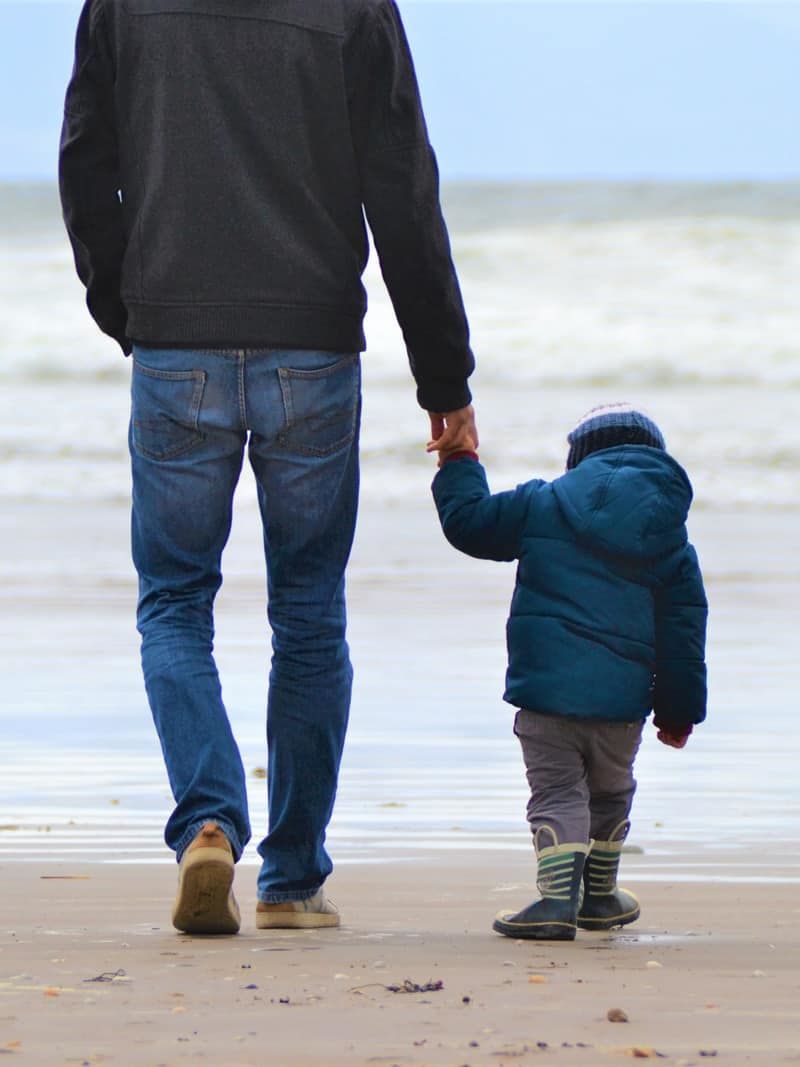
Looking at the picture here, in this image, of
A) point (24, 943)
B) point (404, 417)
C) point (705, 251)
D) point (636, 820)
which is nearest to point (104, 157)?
point (24, 943)

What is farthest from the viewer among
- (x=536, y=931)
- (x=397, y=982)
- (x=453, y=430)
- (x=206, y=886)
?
(x=453, y=430)

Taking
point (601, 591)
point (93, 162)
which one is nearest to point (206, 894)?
point (601, 591)

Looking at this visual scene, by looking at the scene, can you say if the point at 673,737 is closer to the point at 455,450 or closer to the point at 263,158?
the point at 455,450

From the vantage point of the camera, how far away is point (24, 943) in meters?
2.81

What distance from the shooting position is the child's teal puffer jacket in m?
3.00

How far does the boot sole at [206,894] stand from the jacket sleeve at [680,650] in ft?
2.46

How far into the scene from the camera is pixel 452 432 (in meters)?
3.12

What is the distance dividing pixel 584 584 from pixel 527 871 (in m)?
0.75

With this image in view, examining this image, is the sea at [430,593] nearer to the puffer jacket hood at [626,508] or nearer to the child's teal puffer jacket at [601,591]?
the child's teal puffer jacket at [601,591]

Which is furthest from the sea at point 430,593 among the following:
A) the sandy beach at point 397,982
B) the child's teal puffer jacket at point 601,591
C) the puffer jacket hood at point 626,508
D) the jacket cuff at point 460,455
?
the jacket cuff at point 460,455

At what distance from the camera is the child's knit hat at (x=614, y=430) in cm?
318

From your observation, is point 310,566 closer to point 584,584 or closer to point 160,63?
point 584,584

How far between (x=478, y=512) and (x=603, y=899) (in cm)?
65

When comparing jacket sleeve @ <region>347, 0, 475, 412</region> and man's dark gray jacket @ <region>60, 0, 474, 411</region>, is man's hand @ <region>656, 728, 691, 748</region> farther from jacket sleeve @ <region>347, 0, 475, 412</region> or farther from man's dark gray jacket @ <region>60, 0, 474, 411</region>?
man's dark gray jacket @ <region>60, 0, 474, 411</region>
